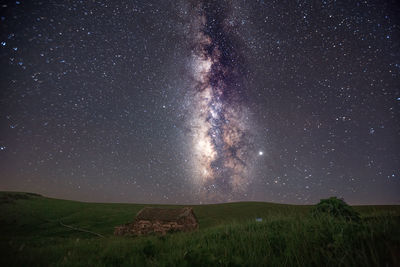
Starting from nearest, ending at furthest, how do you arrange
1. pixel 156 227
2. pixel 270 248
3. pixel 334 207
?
1. pixel 270 248
2. pixel 334 207
3. pixel 156 227

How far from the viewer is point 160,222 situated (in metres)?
20.6

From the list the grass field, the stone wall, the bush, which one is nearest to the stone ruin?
the stone wall

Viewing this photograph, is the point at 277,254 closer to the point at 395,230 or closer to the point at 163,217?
the point at 395,230

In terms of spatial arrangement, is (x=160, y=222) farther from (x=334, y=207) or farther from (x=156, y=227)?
(x=334, y=207)

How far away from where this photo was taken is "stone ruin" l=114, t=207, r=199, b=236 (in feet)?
66.2

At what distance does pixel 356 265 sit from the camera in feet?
6.49

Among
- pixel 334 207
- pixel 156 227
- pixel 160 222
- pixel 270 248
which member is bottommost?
pixel 156 227

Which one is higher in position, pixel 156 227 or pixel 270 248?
pixel 270 248

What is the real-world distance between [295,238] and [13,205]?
70.8 m

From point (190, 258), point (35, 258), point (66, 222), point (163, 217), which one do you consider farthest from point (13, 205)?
point (190, 258)

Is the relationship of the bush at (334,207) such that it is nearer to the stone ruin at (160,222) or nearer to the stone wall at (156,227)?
the stone ruin at (160,222)

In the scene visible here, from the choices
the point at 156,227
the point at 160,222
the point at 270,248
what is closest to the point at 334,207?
the point at 270,248

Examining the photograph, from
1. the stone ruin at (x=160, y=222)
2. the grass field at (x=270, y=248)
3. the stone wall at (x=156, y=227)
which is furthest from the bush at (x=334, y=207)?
the stone wall at (x=156, y=227)

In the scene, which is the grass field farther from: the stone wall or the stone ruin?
the stone ruin
